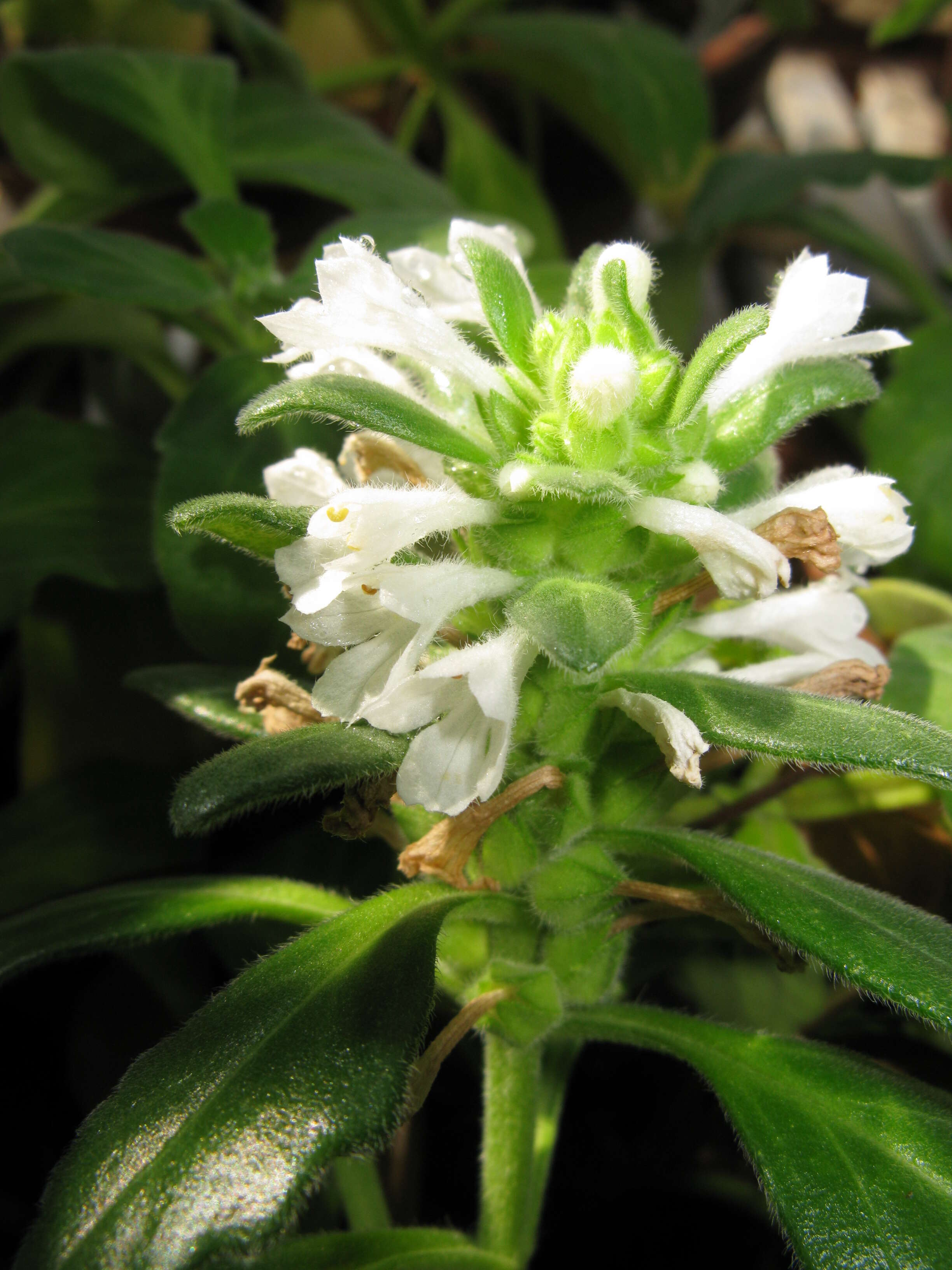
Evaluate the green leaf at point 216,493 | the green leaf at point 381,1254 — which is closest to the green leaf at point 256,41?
the green leaf at point 216,493

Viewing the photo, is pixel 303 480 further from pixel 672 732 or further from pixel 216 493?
pixel 672 732

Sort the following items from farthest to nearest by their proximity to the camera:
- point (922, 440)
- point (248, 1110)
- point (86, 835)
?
1. point (922, 440)
2. point (86, 835)
3. point (248, 1110)

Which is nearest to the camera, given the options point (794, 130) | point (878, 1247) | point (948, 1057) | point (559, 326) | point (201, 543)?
point (878, 1247)

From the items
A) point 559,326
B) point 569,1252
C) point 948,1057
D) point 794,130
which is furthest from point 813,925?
point 794,130

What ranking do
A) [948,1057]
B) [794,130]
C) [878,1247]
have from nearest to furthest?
[878,1247] → [948,1057] → [794,130]

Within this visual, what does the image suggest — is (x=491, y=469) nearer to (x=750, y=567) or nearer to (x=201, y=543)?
(x=750, y=567)

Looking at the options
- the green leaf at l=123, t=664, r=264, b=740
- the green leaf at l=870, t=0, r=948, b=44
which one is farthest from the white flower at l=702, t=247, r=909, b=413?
the green leaf at l=870, t=0, r=948, b=44

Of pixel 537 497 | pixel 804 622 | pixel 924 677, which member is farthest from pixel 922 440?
pixel 537 497
